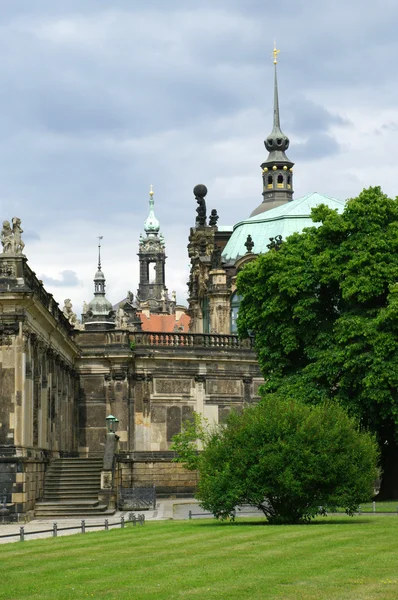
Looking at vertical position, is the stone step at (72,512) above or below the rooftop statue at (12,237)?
below

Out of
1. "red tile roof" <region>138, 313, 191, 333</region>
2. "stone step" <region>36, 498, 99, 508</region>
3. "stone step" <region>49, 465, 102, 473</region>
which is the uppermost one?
"red tile roof" <region>138, 313, 191, 333</region>

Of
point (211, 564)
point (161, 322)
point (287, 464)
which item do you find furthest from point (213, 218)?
point (161, 322)

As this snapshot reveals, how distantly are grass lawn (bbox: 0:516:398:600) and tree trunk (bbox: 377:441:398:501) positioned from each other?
51.7 feet

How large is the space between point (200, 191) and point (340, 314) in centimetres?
4035

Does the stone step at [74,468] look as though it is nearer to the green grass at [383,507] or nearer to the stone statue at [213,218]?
the green grass at [383,507]

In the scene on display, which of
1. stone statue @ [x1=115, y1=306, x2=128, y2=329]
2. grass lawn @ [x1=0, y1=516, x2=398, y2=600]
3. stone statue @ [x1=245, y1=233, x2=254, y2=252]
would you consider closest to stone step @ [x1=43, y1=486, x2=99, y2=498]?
grass lawn @ [x1=0, y1=516, x2=398, y2=600]

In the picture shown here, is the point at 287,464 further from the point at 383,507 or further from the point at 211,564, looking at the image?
the point at 211,564

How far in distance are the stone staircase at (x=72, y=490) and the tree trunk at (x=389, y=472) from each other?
1145 centimetres

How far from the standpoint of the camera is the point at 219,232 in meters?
85.8

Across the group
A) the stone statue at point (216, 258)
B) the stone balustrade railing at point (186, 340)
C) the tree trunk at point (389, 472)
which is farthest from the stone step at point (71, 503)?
the stone statue at point (216, 258)

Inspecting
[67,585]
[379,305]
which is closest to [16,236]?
[379,305]

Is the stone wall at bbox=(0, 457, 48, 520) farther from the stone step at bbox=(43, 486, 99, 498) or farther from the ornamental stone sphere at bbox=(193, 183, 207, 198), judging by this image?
the ornamental stone sphere at bbox=(193, 183, 207, 198)

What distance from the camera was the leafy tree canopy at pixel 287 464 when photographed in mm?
35281

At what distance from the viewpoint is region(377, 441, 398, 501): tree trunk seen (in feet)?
162
